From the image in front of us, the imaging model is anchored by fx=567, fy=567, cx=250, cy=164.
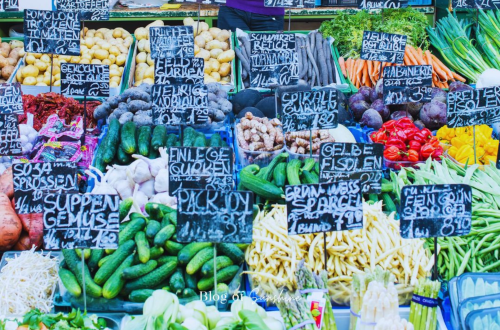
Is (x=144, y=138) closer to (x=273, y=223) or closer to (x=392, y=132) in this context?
(x=273, y=223)

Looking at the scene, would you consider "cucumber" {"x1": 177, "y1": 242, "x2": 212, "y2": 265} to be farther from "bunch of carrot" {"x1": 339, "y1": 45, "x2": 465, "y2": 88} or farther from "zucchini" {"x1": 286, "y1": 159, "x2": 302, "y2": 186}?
"bunch of carrot" {"x1": 339, "y1": 45, "x2": 465, "y2": 88}

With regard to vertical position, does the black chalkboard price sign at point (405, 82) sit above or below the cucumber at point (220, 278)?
above

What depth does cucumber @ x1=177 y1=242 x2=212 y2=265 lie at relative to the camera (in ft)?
10.0

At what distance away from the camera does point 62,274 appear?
119 inches

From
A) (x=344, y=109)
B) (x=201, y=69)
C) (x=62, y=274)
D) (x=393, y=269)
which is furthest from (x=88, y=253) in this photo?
(x=344, y=109)

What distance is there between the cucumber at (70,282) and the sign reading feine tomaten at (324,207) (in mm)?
1132

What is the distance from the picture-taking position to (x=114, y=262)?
302 centimetres

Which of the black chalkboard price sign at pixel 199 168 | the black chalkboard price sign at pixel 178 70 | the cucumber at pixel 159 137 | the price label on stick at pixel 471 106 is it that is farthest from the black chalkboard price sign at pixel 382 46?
the black chalkboard price sign at pixel 199 168

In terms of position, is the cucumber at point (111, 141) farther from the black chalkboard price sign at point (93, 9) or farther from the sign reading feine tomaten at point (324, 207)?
the sign reading feine tomaten at point (324, 207)

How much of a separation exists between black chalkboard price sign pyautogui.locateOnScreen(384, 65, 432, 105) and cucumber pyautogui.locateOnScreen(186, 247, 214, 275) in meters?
2.28

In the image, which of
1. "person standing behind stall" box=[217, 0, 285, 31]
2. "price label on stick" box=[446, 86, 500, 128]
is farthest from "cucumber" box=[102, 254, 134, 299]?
"person standing behind stall" box=[217, 0, 285, 31]

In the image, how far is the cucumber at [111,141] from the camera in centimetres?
423

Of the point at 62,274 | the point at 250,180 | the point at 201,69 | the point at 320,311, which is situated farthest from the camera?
the point at 201,69

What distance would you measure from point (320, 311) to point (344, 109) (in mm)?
2930
